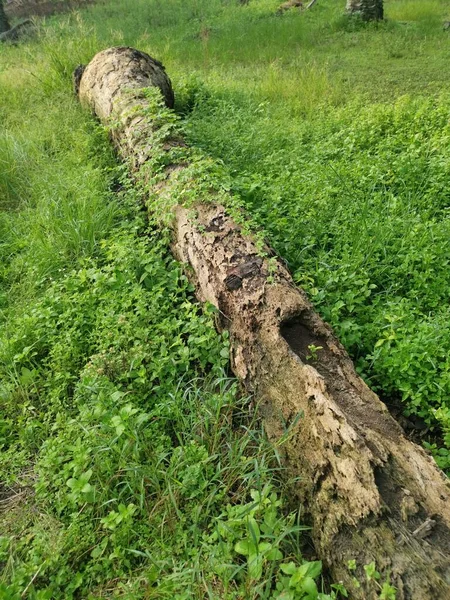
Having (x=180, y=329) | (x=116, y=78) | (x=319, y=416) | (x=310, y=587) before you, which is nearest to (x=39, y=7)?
(x=116, y=78)

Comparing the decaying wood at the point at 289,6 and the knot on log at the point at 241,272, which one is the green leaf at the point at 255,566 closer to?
the knot on log at the point at 241,272

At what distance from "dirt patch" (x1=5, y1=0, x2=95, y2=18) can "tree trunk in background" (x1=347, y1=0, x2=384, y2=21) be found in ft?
32.6

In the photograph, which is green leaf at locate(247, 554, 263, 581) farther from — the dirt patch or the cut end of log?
the dirt patch

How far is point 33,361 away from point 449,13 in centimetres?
1006

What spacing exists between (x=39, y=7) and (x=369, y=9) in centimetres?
1151

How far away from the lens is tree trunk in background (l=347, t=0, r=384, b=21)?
28.9 ft

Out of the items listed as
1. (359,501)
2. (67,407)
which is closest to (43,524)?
(67,407)

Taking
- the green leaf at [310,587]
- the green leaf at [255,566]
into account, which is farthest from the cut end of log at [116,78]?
the green leaf at [310,587]

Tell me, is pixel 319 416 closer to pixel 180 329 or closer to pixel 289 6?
pixel 180 329

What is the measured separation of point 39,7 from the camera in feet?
50.4

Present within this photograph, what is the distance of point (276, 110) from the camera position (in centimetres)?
584

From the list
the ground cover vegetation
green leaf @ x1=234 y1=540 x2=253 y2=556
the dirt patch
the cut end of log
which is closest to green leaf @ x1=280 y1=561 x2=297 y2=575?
the ground cover vegetation

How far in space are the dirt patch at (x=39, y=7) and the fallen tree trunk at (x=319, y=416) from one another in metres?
14.7

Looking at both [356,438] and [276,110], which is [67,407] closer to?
[356,438]
